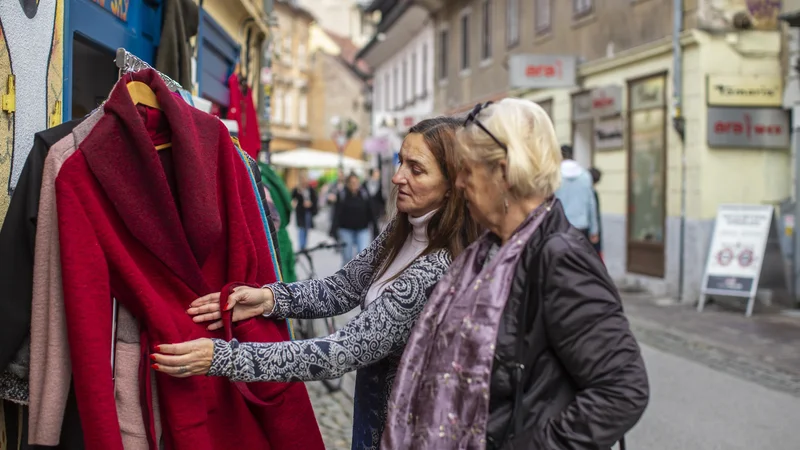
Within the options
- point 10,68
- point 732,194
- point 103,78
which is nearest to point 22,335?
point 10,68

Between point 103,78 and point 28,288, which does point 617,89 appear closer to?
point 103,78

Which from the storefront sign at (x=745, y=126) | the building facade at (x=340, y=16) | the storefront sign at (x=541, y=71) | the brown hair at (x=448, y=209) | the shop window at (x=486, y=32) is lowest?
the brown hair at (x=448, y=209)

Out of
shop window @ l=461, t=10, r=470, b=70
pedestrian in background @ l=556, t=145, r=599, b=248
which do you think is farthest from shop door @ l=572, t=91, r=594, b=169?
shop window @ l=461, t=10, r=470, b=70

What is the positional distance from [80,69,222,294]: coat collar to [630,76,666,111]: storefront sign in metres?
11.5

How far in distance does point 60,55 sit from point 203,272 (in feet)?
5.40

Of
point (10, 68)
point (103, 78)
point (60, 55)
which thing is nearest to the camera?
point (10, 68)

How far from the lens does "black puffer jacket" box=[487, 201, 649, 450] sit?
72.4 inches

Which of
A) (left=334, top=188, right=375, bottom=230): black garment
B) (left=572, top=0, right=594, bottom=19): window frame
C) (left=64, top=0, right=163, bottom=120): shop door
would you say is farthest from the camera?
(left=572, top=0, right=594, bottom=19): window frame

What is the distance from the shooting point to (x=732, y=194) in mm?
12195

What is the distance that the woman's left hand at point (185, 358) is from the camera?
216 centimetres

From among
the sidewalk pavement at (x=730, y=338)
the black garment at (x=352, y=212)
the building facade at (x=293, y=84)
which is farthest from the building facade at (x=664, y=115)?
the building facade at (x=293, y=84)

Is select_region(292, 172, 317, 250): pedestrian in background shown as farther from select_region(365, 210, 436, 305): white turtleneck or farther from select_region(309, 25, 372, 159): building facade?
select_region(309, 25, 372, 159): building facade

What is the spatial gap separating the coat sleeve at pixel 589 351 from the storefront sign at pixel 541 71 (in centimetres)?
1232

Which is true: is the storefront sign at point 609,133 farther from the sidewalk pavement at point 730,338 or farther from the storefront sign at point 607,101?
the sidewalk pavement at point 730,338
